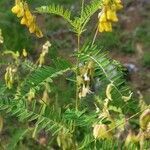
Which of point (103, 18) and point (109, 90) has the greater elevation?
point (103, 18)

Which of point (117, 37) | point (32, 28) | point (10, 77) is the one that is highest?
point (32, 28)

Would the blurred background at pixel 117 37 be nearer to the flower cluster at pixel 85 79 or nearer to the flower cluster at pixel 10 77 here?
the flower cluster at pixel 10 77

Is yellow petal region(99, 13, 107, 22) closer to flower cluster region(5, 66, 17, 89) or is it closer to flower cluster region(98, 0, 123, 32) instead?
flower cluster region(98, 0, 123, 32)

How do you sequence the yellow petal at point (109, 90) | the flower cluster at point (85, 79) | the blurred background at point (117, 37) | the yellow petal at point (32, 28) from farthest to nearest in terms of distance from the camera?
1. the blurred background at point (117, 37)
2. the yellow petal at point (32, 28)
3. the flower cluster at point (85, 79)
4. the yellow petal at point (109, 90)

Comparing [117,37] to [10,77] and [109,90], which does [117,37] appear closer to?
[10,77]

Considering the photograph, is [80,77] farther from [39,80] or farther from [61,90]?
[61,90]

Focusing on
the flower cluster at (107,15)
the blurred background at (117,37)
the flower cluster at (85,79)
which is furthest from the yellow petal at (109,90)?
the blurred background at (117,37)

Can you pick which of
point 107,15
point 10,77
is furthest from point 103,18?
point 10,77

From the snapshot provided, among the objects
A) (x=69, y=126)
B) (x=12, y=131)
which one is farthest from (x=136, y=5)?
(x=69, y=126)

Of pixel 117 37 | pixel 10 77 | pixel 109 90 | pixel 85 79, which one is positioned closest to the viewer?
pixel 109 90
